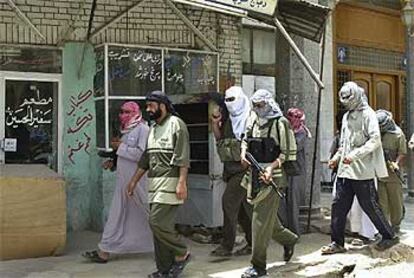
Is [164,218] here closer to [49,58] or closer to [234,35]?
[49,58]

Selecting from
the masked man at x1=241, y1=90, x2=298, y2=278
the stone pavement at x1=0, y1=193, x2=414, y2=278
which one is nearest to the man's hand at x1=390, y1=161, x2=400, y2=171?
the stone pavement at x1=0, y1=193, x2=414, y2=278

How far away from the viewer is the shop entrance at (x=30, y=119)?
8.51 meters

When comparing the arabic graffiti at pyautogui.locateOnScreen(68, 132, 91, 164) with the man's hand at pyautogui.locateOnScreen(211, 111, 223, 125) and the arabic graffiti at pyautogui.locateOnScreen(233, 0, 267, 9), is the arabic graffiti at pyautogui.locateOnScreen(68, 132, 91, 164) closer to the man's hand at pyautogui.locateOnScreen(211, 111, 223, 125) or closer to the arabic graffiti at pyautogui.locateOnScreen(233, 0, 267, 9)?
the man's hand at pyautogui.locateOnScreen(211, 111, 223, 125)

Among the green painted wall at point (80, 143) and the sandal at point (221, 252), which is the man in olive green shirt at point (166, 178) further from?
the green painted wall at point (80, 143)

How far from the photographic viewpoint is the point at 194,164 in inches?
344

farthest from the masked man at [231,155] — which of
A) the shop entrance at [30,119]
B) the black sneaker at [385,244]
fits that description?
the shop entrance at [30,119]

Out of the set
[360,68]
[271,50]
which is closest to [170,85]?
[271,50]

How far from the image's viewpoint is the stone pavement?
6665 millimetres

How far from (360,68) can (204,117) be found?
795 cm

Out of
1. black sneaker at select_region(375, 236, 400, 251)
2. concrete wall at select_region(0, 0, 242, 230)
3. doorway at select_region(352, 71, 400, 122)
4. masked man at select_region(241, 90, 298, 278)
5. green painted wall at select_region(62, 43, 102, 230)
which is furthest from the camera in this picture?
doorway at select_region(352, 71, 400, 122)

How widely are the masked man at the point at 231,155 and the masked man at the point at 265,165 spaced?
2.11 ft

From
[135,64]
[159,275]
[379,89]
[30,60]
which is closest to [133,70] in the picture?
[135,64]

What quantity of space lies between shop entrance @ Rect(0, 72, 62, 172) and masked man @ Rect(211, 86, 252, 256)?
98.2 inches

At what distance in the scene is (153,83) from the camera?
9508 mm
